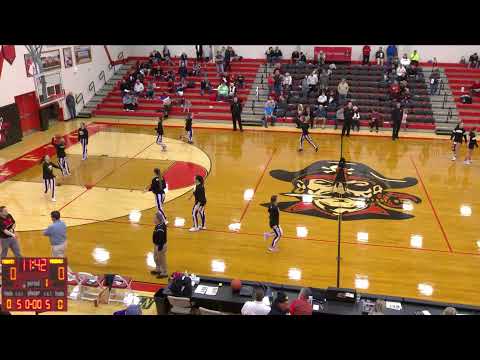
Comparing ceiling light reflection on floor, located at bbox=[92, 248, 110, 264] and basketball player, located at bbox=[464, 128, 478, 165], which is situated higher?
basketball player, located at bbox=[464, 128, 478, 165]

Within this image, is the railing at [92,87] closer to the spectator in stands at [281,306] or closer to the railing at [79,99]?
the railing at [79,99]

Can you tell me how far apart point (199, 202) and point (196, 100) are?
16.6 metres

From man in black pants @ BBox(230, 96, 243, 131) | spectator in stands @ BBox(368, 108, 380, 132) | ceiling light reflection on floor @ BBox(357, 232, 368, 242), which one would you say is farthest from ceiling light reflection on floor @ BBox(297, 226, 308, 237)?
spectator in stands @ BBox(368, 108, 380, 132)

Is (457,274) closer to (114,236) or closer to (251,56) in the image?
(114,236)

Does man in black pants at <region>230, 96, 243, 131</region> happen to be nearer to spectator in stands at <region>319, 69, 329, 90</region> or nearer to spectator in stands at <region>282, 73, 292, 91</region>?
spectator in stands at <region>282, 73, 292, 91</region>

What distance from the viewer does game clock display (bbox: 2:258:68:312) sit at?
735cm

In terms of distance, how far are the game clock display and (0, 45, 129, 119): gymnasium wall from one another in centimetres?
1225

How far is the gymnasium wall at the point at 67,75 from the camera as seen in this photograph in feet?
69.6

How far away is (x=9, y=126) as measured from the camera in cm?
2116

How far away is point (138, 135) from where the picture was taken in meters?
23.1
